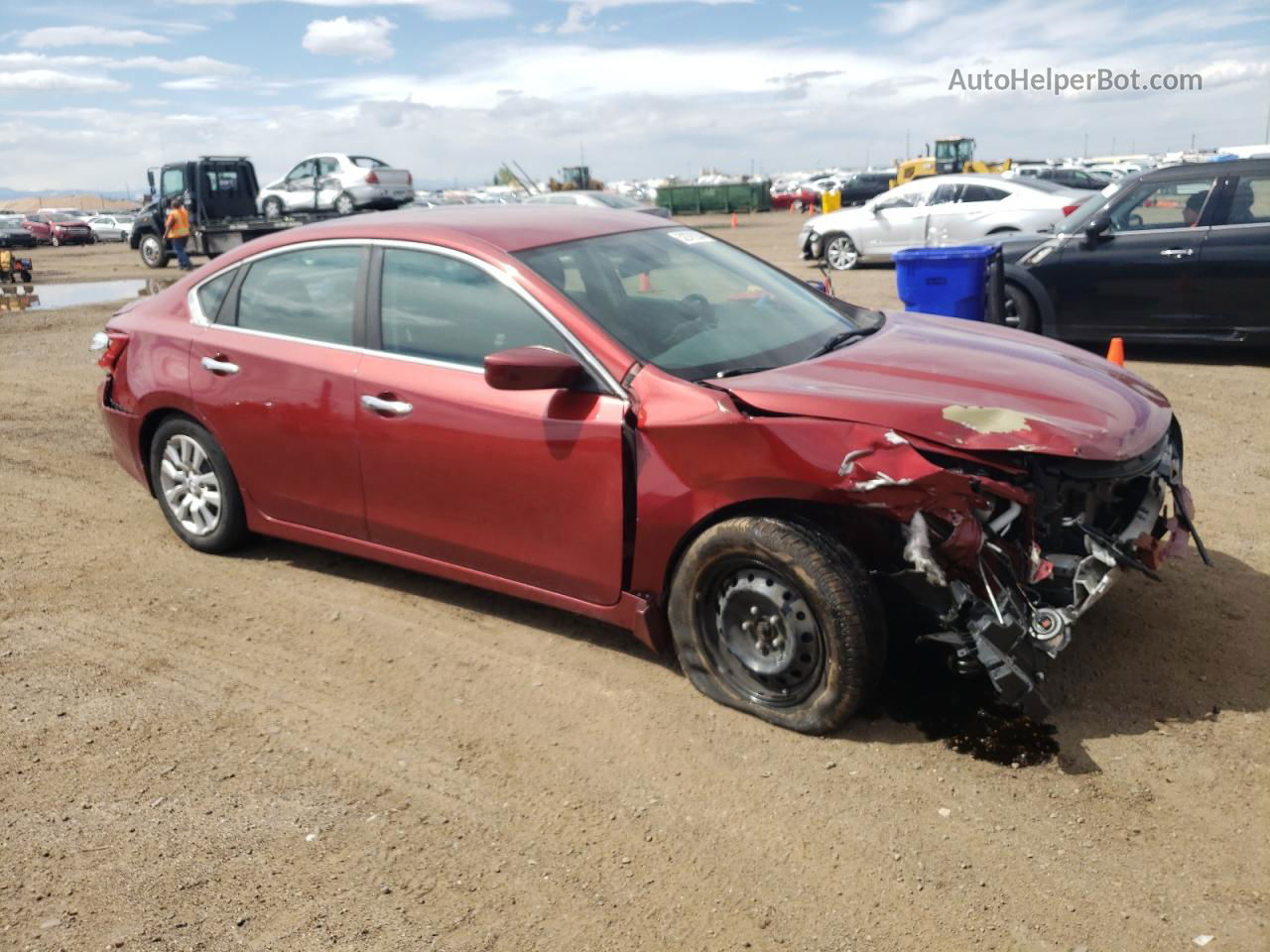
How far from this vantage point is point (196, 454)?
5312 mm

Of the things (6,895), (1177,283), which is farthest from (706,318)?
(1177,283)

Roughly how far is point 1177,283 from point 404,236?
7.25 m

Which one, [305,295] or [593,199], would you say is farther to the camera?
[593,199]

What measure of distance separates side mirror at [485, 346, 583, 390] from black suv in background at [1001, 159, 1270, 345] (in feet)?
23.8

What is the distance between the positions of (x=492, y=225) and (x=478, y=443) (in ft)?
3.35

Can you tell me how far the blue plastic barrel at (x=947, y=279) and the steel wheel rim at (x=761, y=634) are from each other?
5744 mm

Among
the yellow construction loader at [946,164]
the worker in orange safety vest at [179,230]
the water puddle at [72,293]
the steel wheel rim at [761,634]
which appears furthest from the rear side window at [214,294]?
the yellow construction loader at [946,164]

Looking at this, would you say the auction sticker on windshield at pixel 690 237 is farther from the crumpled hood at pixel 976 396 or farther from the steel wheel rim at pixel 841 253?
the steel wheel rim at pixel 841 253

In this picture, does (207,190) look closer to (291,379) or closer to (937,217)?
(937,217)

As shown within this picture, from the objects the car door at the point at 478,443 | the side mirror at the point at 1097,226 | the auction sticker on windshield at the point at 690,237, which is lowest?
the car door at the point at 478,443

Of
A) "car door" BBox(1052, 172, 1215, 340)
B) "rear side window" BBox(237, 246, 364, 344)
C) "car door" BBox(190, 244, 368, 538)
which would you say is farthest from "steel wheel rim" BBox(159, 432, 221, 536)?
"car door" BBox(1052, 172, 1215, 340)

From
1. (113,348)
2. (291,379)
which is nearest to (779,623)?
(291,379)

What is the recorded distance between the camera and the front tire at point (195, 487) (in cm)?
523

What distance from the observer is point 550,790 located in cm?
349
